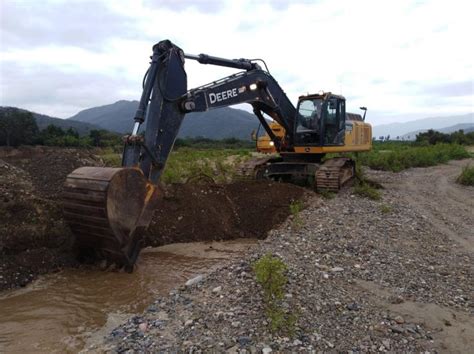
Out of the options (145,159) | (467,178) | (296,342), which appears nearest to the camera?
(296,342)

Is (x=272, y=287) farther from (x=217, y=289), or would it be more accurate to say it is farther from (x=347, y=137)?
(x=347, y=137)

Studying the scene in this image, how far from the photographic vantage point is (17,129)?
2797cm

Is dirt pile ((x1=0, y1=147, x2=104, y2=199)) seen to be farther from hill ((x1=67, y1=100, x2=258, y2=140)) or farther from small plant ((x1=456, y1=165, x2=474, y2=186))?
hill ((x1=67, y1=100, x2=258, y2=140))

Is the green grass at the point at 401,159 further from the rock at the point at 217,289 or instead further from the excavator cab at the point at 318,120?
the rock at the point at 217,289

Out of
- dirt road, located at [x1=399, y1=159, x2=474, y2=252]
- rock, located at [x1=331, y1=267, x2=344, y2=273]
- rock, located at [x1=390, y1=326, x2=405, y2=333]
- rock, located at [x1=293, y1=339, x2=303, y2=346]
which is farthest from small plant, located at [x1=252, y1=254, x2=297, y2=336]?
dirt road, located at [x1=399, y1=159, x2=474, y2=252]

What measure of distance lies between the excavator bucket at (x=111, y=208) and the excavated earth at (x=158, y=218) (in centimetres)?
92

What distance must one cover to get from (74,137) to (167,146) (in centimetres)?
2789

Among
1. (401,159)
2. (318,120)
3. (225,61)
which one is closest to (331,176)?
(318,120)

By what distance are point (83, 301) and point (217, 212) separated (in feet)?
12.5

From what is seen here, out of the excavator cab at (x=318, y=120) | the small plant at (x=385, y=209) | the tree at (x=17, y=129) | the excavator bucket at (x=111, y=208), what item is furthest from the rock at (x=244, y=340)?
the tree at (x=17, y=129)

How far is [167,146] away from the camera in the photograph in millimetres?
6594

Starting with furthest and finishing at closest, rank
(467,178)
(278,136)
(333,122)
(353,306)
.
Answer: (467,178) → (278,136) → (333,122) → (353,306)

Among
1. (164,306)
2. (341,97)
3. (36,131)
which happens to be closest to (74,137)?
(36,131)

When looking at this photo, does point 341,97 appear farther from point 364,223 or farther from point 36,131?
point 36,131
